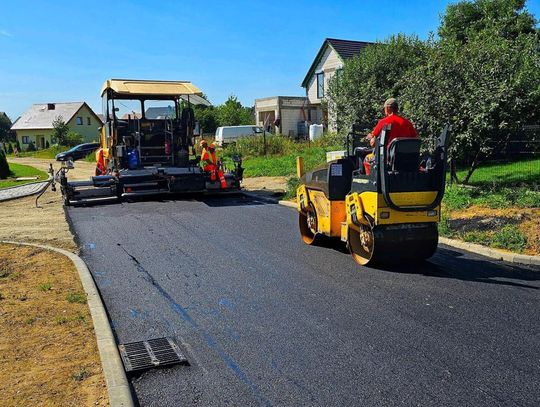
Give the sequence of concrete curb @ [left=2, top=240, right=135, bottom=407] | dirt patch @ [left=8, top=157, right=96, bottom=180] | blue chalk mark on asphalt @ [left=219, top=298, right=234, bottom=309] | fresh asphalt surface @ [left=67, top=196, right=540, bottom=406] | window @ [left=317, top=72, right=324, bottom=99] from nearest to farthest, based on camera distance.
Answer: concrete curb @ [left=2, top=240, right=135, bottom=407] → fresh asphalt surface @ [left=67, top=196, right=540, bottom=406] → blue chalk mark on asphalt @ [left=219, top=298, right=234, bottom=309] → dirt patch @ [left=8, top=157, right=96, bottom=180] → window @ [left=317, top=72, right=324, bottom=99]

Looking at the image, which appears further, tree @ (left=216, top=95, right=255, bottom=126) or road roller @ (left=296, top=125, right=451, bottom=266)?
tree @ (left=216, top=95, right=255, bottom=126)

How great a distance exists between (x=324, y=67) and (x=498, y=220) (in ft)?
104

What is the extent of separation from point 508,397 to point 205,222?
8160 mm

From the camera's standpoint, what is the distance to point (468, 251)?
8.26m

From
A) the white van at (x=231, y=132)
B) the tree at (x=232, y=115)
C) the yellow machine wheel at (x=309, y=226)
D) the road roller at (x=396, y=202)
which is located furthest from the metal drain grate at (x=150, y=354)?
the tree at (x=232, y=115)

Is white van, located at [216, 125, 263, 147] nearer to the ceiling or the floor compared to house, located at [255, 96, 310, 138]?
nearer to the floor

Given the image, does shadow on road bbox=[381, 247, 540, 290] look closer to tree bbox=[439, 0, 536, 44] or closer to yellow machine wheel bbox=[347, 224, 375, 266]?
yellow machine wheel bbox=[347, 224, 375, 266]

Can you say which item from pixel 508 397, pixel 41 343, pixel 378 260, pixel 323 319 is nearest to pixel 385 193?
pixel 378 260

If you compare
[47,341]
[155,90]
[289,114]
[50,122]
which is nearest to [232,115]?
[289,114]

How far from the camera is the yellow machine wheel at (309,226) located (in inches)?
340

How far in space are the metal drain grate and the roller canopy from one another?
1126 cm

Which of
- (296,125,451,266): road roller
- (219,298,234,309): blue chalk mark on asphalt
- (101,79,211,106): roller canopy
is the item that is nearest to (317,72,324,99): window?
(101,79,211,106): roller canopy

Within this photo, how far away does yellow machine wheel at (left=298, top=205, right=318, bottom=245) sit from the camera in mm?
8641

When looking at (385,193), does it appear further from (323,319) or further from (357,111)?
(357,111)
